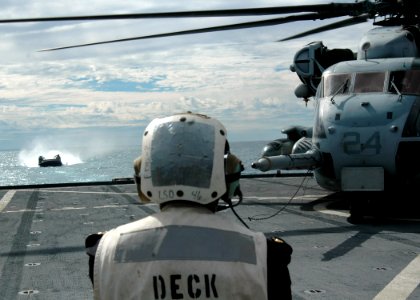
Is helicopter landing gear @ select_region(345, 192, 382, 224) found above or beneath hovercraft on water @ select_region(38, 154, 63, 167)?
above

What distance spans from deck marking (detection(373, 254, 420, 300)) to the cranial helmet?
12.9 ft

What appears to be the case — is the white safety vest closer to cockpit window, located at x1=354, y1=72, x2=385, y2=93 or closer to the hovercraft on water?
cockpit window, located at x1=354, y1=72, x2=385, y2=93

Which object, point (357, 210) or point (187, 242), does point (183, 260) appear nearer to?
point (187, 242)

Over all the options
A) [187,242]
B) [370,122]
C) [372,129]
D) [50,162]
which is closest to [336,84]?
[370,122]

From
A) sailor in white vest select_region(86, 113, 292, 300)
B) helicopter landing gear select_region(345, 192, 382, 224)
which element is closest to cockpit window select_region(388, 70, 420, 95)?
helicopter landing gear select_region(345, 192, 382, 224)

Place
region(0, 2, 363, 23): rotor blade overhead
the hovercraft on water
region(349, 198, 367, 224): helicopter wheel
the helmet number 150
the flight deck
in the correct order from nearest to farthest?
the flight deck
region(0, 2, 363, 23): rotor blade overhead
the helmet number 150
region(349, 198, 367, 224): helicopter wheel
the hovercraft on water

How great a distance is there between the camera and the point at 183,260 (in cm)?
205

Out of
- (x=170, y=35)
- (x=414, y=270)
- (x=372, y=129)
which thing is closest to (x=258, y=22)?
(x=170, y=35)

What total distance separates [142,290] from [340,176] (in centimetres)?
884

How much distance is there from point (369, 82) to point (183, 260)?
9555 mm

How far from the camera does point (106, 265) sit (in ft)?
7.03

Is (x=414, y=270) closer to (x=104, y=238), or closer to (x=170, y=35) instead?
(x=104, y=238)

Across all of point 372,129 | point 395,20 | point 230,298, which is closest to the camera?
point 230,298

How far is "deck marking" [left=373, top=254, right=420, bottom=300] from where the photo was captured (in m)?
5.66
